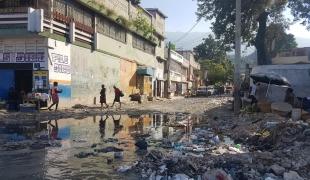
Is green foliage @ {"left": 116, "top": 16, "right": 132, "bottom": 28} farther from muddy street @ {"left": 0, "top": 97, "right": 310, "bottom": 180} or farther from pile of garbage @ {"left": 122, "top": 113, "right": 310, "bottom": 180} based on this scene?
pile of garbage @ {"left": 122, "top": 113, "right": 310, "bottom": 180}

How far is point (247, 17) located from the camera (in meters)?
43.1

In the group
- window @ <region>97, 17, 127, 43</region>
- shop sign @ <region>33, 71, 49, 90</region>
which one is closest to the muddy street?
shop sign @ <region>33, 71, 49, 90</region>

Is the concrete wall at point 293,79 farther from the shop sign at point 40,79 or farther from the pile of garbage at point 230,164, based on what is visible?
the pile of garbage at point 230,164

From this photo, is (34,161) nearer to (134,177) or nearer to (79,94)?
(134,177)

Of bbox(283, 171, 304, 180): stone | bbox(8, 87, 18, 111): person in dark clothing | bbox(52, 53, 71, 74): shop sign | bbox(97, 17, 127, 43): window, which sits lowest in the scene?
bbox(283, 171, 304, 180): stone

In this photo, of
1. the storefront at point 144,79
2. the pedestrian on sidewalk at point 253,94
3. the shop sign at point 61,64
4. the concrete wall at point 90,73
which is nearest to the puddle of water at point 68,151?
the pedestrian on sidewalk at point 253,94

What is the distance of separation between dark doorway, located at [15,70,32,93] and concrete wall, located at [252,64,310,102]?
13.4m

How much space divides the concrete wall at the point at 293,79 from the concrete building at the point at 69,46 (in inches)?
478

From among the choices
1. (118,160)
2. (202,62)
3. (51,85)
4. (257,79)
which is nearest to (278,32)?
(257,79)

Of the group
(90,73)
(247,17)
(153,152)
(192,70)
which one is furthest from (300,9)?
(192,70)

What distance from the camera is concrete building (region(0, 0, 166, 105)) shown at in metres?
26.4

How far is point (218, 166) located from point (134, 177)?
1.58 metres

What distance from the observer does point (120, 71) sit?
43.7 m

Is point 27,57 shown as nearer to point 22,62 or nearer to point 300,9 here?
point 22,62
